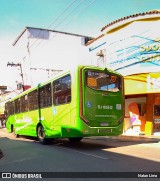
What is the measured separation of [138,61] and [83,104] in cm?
886

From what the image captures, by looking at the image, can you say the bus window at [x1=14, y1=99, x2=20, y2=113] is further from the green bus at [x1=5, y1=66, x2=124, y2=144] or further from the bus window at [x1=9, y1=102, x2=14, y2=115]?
the green bus at [x1=5, y1=66, x2=124, y2=144]

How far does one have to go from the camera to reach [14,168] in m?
8.45

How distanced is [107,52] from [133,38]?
9.86ft

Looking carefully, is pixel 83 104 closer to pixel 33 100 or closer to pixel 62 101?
pixel 62 101

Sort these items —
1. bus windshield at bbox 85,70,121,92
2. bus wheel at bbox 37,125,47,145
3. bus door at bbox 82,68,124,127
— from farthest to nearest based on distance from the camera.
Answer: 1. bus wheel at bbox 37,125,47,145
2. bus windshield at bbox 85,70,121,92
3. bus door at bbox 82,68,124,127

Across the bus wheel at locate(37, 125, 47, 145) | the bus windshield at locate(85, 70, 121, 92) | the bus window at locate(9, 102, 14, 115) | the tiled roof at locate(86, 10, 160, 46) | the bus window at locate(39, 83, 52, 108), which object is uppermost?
the tiled roof at locate(86, 10, 160, 46)

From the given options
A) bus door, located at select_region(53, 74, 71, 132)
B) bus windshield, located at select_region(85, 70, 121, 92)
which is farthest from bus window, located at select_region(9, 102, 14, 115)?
bus windshield, located at select_region(85, 70, 121, 92)

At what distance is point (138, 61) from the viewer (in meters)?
19.2

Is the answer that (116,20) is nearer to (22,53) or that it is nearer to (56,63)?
(56,63)

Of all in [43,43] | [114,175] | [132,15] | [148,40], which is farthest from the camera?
[43,43]

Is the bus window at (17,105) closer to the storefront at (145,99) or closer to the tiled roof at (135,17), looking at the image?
the storefront at (145,99)

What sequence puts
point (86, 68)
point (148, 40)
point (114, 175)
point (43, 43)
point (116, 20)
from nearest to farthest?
point (114, 175), point (86, 68), point (148, 40), point (116, 20), point (43, 43)

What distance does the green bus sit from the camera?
38.2 ft

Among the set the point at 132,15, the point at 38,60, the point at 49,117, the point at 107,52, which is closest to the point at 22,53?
the point at 38,60
